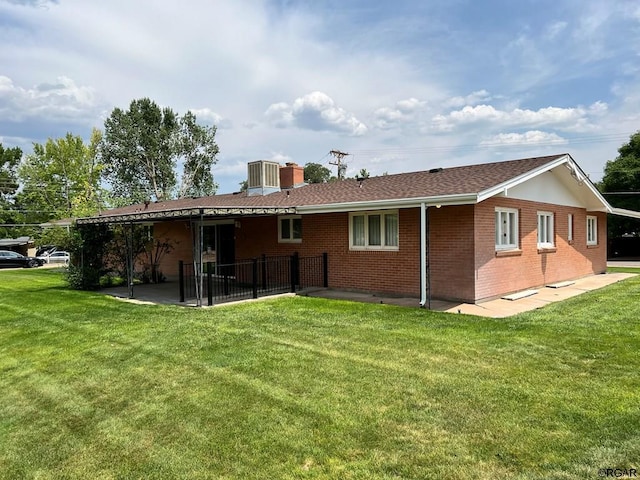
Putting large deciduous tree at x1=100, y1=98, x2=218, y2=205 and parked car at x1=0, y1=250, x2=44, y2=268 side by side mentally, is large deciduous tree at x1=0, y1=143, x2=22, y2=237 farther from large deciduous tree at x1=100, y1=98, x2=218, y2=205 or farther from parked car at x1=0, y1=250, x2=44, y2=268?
parked car at x1=0, y1=250, x2=44, y2=268

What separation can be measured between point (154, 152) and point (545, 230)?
35318 millimetres

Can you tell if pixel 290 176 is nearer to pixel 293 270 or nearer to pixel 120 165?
pixel 293 270

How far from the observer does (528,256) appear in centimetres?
1210

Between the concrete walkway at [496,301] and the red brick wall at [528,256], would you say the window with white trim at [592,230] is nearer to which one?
the red brick wall at [528,256]

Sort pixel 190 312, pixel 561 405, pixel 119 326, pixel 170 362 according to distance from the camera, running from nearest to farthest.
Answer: pixel 561 405
pixel 170 362
pixel 119 326
pixel 190 312

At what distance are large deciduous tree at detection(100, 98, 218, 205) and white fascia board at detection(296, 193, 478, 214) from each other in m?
31.5

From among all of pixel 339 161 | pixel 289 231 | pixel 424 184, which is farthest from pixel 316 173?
pixel 424 184

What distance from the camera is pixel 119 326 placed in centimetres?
840

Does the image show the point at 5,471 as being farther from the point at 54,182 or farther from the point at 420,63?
the point at 54,182

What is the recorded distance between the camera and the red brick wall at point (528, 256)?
10.1 metres

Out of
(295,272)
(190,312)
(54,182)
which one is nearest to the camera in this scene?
(190,312)

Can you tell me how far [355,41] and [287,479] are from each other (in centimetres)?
1314

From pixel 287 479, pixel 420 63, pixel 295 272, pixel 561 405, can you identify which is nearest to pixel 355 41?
pixel 420 63

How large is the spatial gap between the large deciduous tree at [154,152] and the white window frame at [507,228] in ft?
113
